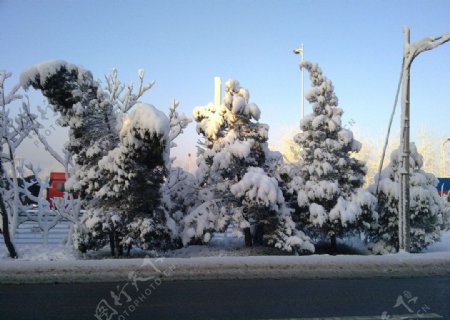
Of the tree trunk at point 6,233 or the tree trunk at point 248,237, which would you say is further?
the tree trunk at point 248,237

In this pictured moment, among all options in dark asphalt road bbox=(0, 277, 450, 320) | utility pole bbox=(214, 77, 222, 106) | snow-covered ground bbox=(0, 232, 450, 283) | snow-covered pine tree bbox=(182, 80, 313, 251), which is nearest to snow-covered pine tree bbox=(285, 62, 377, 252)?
snow-covered pine tree bbox=(182, 80, 313, 251)

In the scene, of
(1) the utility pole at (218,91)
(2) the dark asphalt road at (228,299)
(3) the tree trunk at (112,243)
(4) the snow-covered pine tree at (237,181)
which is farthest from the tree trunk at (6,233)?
(1) the utility pole at (218,91)

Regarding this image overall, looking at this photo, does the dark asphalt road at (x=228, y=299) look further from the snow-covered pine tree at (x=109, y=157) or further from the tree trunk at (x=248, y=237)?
the tree trunk at (x=248, y=237)

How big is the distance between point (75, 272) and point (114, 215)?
94.7 inches

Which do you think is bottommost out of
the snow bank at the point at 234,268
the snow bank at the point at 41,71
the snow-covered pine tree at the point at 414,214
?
the snow bank at the point at 234,268

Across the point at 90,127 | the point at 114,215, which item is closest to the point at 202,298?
the point at 114,215

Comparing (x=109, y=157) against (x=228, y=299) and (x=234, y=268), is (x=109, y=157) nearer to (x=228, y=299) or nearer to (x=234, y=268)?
(x=234, y=268)

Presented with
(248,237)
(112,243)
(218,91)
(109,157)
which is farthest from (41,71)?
(248,237)

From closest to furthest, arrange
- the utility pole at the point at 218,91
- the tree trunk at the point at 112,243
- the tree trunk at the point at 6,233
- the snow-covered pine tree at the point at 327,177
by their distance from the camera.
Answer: the tree trunk at the point at 6,233 → the tree trunk at the point at 112,243 → the snow-covered pine tree at the point at 327,177 → the utility pole at the point at 218,91

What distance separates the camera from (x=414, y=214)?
1294 cm

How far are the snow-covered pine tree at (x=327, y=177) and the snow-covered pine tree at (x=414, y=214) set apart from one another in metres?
0.51

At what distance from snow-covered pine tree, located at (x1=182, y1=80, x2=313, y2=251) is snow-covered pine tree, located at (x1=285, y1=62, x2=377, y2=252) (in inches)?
42.6

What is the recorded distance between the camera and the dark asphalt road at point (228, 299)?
6.05 metres

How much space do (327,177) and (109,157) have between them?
21.3 ft
